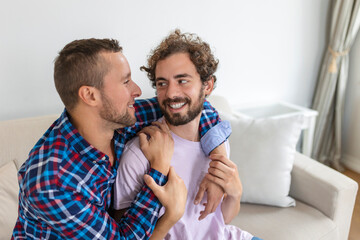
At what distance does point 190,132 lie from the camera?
4.32 ft

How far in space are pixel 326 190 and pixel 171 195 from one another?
987mm

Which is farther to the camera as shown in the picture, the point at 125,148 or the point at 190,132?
the point at 190,132

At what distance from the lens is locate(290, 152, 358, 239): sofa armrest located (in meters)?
1.63

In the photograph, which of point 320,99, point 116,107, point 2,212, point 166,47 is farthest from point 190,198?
point 320,99

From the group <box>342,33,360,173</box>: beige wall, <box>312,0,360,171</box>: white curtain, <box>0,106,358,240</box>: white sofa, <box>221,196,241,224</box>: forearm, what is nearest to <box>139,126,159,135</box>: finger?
<box>221,196,241,224</box>: forearm

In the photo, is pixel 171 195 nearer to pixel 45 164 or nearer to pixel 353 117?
pixel 45 164

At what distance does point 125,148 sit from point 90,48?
1.23ft

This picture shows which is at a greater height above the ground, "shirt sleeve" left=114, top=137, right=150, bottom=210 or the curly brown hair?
the curly brown hair

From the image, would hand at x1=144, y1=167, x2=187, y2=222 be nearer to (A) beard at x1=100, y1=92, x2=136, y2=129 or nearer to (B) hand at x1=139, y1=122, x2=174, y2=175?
(B) hand at x1=139, y1=122, x2=174, y2=175

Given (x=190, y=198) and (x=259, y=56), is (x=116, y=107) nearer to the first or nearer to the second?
(x=190, y=198)

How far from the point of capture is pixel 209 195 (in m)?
1.15

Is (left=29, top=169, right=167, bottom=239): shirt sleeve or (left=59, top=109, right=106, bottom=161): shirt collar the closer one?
(left=29, top=169, right=167, bottom=239): shirt sleeve

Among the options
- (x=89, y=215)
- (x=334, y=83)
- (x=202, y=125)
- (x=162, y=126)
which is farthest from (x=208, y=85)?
(x=334, y=83)

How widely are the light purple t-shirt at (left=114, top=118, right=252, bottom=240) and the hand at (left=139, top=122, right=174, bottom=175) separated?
36 mm
